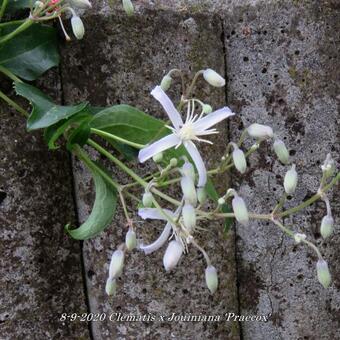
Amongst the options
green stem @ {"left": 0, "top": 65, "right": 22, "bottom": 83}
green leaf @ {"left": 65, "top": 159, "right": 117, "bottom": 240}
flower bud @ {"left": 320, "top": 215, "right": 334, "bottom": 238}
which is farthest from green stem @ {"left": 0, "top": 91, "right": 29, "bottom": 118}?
flower bud @ {"left": 320, "top": 215, "right": 334, "bottom": 238}

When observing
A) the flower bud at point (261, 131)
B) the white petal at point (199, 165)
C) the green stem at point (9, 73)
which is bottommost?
the white petal at point (199, 165)

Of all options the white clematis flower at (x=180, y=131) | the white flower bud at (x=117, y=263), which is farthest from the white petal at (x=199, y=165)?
the white flower bud at (x=117, y=263)

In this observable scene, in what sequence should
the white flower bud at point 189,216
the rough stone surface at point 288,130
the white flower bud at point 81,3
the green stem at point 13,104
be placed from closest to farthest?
1. the white flower bud at point 189,216
2. the white flower bud at point 81,3
3. the green stem at point 13,104
4. the rough stone surface at point 288,130

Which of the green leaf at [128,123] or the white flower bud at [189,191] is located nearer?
the white flower bud at [189,191]

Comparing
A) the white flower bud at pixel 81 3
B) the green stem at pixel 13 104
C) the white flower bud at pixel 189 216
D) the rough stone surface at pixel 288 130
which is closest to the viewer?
the white flower bud at pixel 189 216

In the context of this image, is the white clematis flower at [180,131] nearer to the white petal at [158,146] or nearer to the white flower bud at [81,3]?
the white petal at [158,146]

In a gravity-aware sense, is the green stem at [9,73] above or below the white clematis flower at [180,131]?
below

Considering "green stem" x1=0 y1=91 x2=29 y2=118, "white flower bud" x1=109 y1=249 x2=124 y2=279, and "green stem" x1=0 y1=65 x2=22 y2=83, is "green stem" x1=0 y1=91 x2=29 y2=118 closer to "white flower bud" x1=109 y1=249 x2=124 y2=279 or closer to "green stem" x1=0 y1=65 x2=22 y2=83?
"green stem" x1=0 y1=65 x2=22 y2=83

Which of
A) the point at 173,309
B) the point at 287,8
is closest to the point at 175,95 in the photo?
the point at 287,8

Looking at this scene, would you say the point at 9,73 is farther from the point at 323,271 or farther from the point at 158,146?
the point at 323,271
